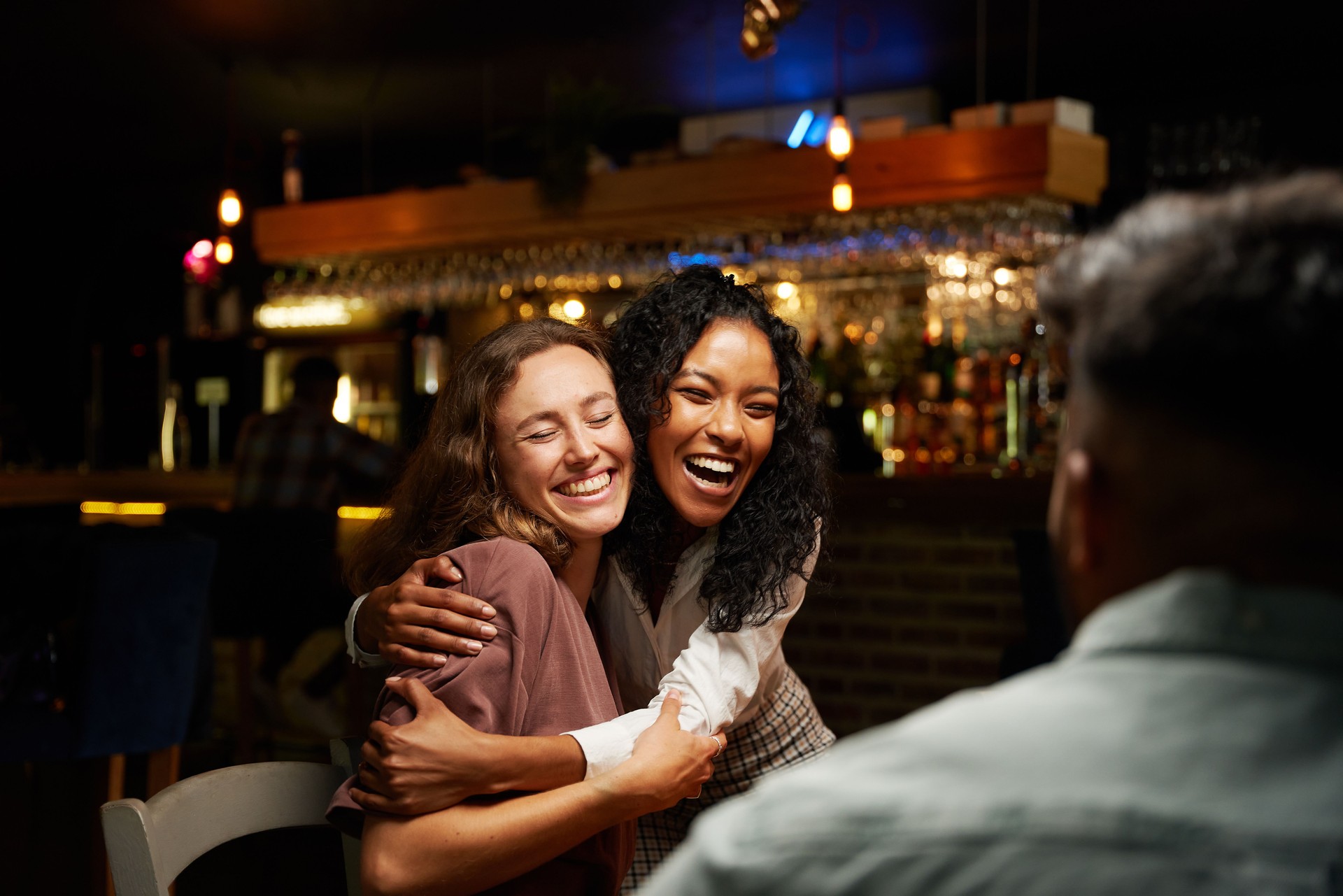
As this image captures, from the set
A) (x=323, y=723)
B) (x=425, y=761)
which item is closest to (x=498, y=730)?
(x=425, y=761)

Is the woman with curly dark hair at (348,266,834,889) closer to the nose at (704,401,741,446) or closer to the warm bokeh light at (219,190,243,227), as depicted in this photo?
the nose at (704,401,741,446)

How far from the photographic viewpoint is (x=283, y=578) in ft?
13.8

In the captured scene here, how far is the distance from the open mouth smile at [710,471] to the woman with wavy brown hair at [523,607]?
17 centimetres

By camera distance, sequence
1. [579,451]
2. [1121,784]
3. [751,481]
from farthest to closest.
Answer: [751,481] < [579,451] < [1121,784]

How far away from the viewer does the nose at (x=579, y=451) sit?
4.99 feet

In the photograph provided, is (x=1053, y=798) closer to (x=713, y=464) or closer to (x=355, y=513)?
(x=713, y=464)

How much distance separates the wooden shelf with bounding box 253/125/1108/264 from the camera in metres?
4.54

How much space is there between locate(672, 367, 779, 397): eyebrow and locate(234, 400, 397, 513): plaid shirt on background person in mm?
3382

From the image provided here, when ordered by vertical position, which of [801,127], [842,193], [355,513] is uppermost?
[801,127]

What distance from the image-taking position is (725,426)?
173 centimetres

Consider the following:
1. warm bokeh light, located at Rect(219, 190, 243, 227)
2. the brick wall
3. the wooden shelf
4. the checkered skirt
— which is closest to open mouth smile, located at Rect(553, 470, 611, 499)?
the checkered skirt

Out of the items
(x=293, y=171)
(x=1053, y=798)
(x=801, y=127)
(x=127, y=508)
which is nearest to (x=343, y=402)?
(x=293, y=171)

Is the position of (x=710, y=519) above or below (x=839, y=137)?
below

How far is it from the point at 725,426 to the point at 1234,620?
120 centimetres
